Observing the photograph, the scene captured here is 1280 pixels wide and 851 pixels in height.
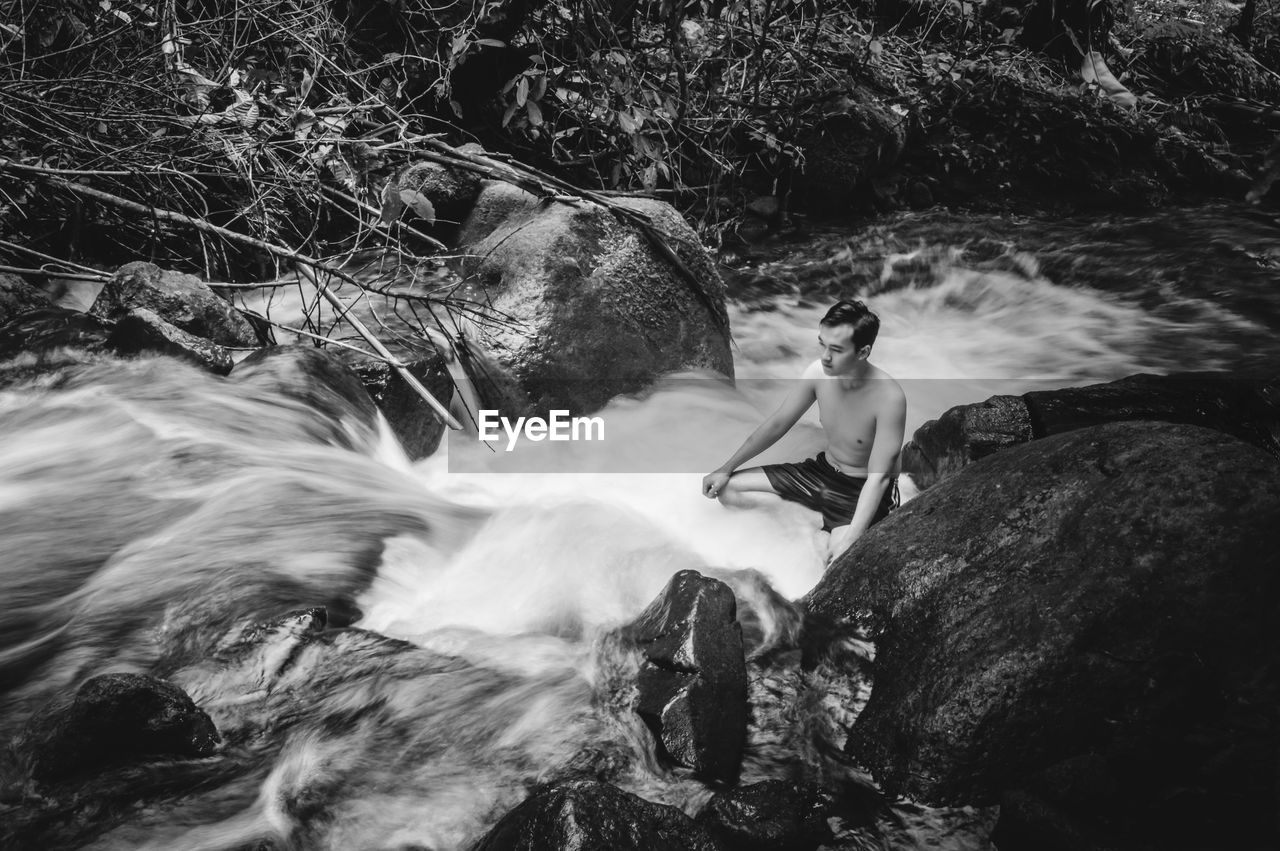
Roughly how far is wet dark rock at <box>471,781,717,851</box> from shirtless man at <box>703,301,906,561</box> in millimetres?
1767

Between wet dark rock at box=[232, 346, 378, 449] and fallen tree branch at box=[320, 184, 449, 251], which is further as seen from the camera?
fallen tree branch at box=[320, 184, 449, 251]

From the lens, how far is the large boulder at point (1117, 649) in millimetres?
2332

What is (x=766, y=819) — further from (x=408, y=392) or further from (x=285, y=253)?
(x=285, y=253)

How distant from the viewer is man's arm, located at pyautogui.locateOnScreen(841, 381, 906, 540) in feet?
12.0

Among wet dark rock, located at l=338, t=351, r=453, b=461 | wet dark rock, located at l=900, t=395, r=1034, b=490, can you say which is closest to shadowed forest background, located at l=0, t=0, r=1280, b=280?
wet dark rock, located at l=338, t=351, r=453, b=461

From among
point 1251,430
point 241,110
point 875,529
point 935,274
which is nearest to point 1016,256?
point 935,274

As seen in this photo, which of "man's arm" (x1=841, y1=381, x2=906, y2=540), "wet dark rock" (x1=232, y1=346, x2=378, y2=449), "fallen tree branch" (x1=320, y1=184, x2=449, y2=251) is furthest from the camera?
"fallen tree branch" (x1=320, y1=184, x2=449, y2=251)

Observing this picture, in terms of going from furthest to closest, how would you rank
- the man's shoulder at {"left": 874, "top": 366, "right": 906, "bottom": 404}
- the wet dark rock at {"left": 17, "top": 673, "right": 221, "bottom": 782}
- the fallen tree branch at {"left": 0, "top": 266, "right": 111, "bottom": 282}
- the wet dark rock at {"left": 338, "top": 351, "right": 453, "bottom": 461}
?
the wet dark rock at {"left": 338, "top": 351, "right": 453, "bottom": 461} < the fallen tree branch at {"left": 0, "top": 266, "right": 111, "bottom": 282} < the man's shoulder at {"left": 874, "top": 366, "right": 906, "bottom": 404} < the wet dark rock at {"left": 17, "top": 673, "right": 221, "bottom": 782}

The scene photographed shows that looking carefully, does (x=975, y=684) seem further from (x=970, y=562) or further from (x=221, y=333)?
(x=221, y=333)

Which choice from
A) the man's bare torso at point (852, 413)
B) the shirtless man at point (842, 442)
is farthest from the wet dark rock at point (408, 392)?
the man's bare torso at point (852, 413)

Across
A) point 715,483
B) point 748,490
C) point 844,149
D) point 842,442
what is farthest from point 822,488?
point 844,149

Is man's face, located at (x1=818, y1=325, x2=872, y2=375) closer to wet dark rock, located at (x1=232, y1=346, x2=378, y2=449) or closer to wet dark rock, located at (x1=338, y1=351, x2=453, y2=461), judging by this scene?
wet dark rock, located at (x1=338, y1=351, x2=453, y2=461)

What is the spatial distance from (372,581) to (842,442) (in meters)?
2.07

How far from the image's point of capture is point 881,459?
370 cm
